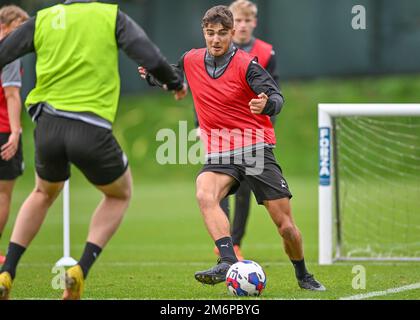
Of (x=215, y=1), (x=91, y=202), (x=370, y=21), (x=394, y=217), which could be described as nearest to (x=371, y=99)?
(x=370, y=21)

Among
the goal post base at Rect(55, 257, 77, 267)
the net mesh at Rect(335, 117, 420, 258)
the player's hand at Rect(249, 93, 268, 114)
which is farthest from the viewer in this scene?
the net mesh at Rect(335, 117, 420, 258)

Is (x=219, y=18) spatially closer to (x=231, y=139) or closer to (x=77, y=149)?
(x=231, y=139)

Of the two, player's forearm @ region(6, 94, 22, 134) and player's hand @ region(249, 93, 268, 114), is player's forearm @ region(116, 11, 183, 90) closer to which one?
player's hand @ region(249, 93, 268, 114)

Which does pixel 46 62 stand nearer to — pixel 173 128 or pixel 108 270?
pixel 108 270

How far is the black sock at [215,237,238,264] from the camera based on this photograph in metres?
7.27

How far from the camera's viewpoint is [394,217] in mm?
12555

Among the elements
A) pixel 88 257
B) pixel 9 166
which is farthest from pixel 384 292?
pixel 9 166

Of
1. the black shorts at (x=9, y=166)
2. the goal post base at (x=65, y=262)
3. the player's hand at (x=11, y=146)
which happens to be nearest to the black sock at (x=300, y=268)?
the player's hand at (x=11, y=146)

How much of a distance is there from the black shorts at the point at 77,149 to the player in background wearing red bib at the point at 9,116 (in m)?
2.29

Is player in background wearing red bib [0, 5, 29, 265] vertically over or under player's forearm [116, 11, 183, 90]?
under

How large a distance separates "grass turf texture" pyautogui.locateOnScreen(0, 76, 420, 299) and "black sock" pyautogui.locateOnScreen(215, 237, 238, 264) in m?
0.27

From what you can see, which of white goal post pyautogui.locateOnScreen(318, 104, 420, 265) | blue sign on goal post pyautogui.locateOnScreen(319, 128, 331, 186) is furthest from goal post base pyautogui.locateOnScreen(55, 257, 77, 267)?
blue sign on goal post pyautogui.locateOnScreen(319, 128, 331, 186)

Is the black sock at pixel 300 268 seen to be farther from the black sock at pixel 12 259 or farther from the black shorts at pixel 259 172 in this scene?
the black sock at pixel 12 259
